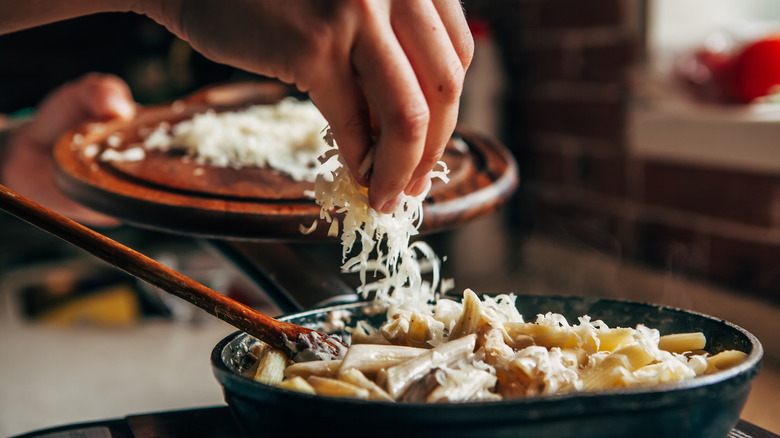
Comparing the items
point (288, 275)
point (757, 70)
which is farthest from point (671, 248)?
point (288, 275)

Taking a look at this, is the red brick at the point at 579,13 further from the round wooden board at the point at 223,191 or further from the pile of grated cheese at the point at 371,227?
the pile of grated cheese at the point at 371,227

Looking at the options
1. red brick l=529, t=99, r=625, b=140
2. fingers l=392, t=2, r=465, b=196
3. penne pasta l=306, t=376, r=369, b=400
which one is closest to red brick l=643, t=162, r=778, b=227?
red brick l=529, t=99, r=625, b=140

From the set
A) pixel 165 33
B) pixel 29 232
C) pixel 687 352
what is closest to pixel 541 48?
pixel 165 33

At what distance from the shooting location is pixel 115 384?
156 cm

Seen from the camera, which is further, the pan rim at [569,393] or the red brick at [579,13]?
the red brick at [579,13]

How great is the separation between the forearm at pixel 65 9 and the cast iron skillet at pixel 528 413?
0.81 feet

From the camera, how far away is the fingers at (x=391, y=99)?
1.38 feet

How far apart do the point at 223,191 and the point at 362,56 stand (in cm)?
38

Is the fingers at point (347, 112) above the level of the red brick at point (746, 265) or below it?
above

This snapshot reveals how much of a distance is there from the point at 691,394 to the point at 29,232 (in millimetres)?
2250

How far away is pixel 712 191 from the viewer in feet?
5.21

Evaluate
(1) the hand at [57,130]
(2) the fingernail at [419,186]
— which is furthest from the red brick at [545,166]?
(2) the fingernail at [419,186]

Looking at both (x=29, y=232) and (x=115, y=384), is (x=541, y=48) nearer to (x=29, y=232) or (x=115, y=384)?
(x=115, y=384)

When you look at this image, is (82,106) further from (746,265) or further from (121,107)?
(746,265)
